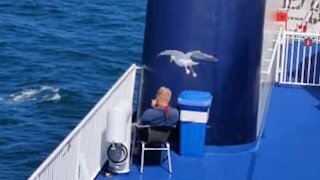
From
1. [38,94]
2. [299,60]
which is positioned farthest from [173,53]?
[38,94]

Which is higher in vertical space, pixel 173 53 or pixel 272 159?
pixel 173 53

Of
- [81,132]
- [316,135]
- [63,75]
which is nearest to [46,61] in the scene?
[63,75]

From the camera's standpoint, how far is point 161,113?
478 inches

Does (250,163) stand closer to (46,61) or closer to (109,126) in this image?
(109,126)

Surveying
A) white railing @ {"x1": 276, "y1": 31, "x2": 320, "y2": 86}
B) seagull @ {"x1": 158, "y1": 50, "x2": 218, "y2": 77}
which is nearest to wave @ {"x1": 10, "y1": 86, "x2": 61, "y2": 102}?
white railing @ {"x1": 276, "y1": 31, "x2": 320, "y2": 86}

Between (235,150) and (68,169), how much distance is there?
334 centimetres

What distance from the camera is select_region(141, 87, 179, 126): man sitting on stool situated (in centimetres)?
1205

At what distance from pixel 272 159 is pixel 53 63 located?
24456mm

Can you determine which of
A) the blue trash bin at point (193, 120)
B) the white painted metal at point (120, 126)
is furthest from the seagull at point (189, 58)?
the white painted metal at point (120, 126)

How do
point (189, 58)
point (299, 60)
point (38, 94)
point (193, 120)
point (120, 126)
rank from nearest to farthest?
1. point (120, 126)
2. point (193, 120)
3. point (189, 58)
4. point (299, 60)
5. point (38, 94)

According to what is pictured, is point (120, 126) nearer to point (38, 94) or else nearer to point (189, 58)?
point (189, 58)

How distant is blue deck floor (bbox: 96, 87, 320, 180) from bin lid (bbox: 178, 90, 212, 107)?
30.6 inches

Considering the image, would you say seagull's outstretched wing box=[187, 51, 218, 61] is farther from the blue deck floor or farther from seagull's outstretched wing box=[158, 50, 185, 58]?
the blue deck floor

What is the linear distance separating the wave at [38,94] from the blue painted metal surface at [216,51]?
58.7 ft
